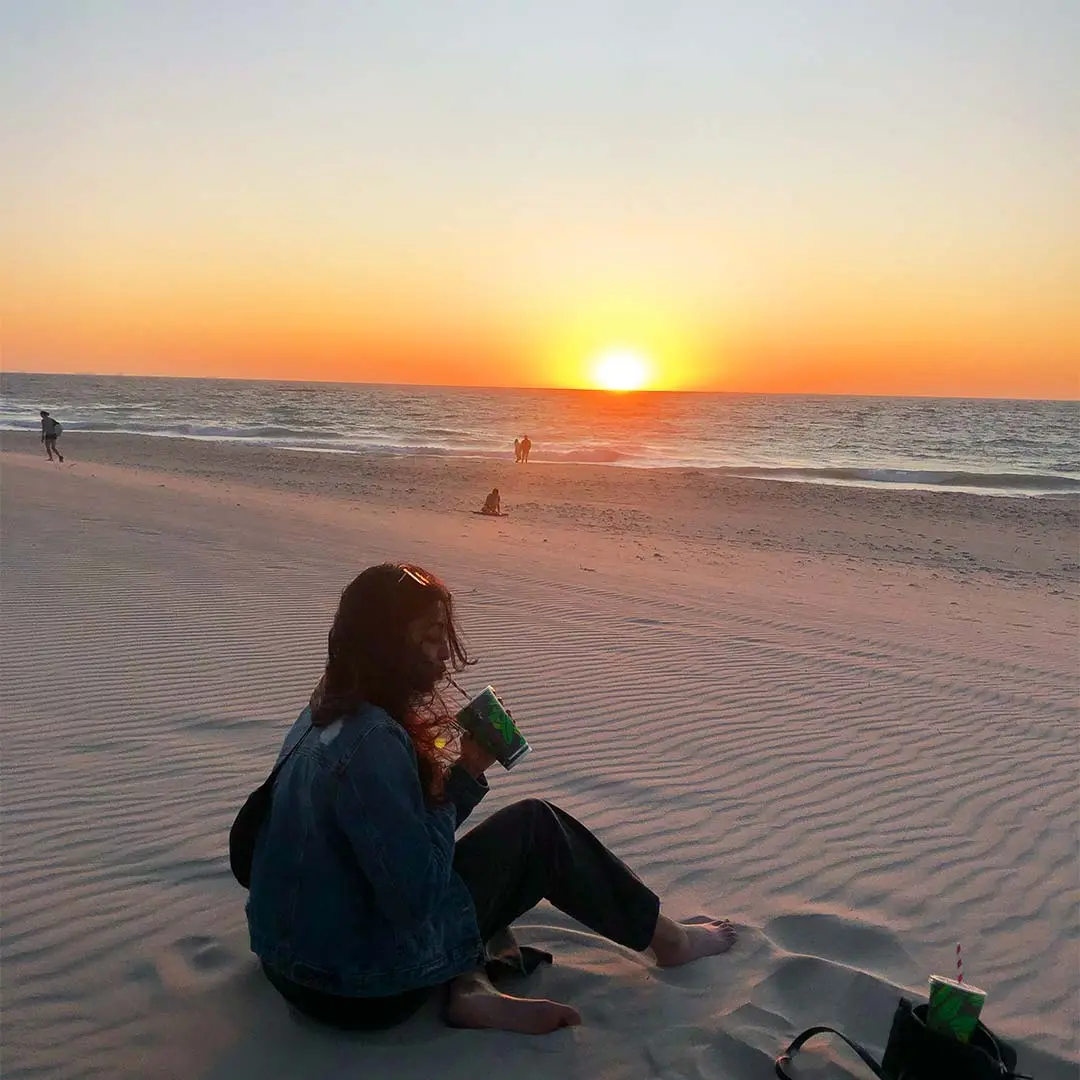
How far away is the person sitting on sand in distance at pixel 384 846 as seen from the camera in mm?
2482

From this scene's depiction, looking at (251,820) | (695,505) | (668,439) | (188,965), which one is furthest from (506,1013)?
(668,439)

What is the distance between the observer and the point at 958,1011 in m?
2.63

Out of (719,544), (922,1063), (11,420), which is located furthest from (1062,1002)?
(11,420)

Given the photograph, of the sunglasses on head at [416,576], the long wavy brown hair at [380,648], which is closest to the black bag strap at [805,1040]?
the long wavy brown hair at [380,648]

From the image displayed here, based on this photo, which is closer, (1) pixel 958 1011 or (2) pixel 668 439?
(1) pixel 958 1011

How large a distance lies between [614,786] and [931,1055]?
2400 mm

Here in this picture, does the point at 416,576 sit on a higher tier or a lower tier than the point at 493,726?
higher

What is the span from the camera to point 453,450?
3900cm

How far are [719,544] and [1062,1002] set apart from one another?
12609mm

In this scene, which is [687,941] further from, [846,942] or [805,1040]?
[846,942]

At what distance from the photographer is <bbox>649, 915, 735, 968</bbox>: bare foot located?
3.27m

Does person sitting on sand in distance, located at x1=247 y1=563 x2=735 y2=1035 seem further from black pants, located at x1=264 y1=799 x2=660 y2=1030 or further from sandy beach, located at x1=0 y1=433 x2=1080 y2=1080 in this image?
sandy beach, located at x1=0 y1=433 x2=1080 y2=1080

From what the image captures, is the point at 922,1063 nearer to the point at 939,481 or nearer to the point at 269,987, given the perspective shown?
the point at 269,987

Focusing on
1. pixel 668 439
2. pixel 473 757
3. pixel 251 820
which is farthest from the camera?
pixel 668 439
